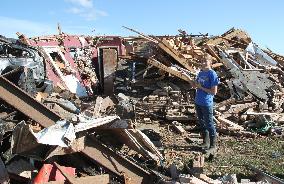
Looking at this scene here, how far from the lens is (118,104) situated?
357 inches

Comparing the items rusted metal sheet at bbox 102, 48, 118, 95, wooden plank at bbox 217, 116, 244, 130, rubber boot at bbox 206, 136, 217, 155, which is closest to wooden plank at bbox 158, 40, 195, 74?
rusted metal sheet at bbox 102, 48, 118, 95

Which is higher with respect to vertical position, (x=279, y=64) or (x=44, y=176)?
(x=279, y=64)

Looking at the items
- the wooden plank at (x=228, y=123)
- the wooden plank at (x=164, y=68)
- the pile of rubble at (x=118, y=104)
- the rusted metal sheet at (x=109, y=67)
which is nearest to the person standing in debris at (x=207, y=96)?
the pile of rubble at (x=118, y=104)

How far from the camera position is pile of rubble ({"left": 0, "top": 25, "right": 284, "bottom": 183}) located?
219 inches

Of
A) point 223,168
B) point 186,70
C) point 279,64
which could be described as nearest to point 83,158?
point 223,168

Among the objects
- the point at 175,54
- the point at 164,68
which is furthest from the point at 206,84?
the point at 175,54

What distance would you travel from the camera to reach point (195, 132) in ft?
35.2

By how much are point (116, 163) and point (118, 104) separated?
3.36 meters

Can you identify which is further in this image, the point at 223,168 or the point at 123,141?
the point at 223,168

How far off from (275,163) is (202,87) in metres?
1.97

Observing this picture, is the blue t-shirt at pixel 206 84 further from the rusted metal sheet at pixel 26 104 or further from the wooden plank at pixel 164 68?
the wooden plank at pixel 164 68

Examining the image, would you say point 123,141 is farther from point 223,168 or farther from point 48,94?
point 48,94

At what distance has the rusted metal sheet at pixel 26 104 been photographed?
225 inches

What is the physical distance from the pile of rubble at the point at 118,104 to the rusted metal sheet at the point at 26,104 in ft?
0.04
